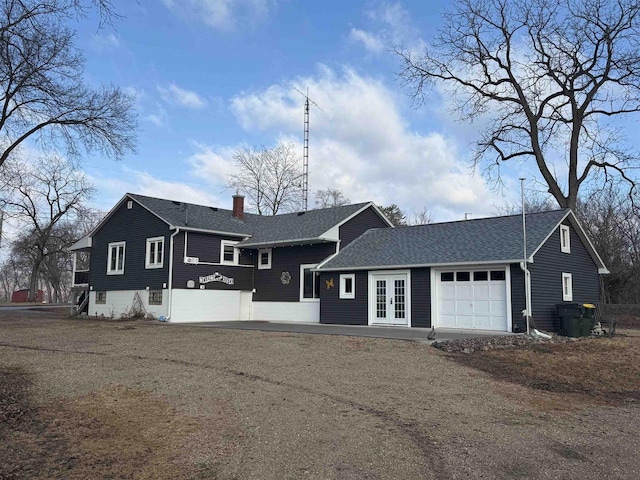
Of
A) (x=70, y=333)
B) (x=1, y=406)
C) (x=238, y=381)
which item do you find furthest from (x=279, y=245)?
(x=1, y=406)

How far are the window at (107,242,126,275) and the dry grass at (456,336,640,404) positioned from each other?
19.9m

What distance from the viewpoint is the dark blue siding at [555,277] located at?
57.6 ft

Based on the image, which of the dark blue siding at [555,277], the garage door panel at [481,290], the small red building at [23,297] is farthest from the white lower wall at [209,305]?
the small red building at [23,297]

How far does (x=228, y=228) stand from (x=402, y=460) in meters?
21.6

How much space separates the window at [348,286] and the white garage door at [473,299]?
3.80 m

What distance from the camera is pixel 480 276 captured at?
711 inches

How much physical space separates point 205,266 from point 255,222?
5338mm

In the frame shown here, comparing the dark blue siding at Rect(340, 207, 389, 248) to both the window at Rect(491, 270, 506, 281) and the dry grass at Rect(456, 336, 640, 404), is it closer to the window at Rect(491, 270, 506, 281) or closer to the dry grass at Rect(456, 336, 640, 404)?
the window at Rect(491, 270, 506, 281)

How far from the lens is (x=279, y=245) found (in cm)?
2445

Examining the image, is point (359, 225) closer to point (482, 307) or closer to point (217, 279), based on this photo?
point (217, 279)

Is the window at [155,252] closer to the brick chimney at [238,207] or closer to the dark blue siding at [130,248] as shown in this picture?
the dark blue siding at [130,248]

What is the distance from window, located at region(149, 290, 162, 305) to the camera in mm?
23781

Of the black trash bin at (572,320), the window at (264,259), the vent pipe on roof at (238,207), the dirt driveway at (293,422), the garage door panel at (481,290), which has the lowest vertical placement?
the dirt driveway at (293,422)

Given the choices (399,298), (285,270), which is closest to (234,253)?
(285,270)
